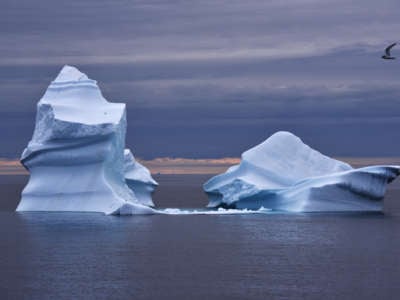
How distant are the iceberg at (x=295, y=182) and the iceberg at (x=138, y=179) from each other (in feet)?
10.1

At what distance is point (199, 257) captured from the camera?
1084 inches

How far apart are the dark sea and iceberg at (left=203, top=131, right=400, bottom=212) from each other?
77 centimetres

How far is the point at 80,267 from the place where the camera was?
1001 inches

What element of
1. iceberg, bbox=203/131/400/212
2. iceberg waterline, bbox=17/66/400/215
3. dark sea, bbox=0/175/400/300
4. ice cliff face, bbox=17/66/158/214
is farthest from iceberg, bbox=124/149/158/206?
ice cliff face, bbox=17/66/158/214

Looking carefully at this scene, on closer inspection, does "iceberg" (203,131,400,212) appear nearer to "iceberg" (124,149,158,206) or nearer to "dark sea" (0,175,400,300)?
"dark sea" (0,175,400,300)

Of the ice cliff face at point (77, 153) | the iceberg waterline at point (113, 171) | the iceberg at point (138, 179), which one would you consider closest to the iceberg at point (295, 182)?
the iceberg waterline at point (113, 171)

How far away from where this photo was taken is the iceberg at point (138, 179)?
44406 millimetres

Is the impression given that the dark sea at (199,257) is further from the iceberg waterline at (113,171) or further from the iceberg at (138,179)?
the iceberg at (138,179)

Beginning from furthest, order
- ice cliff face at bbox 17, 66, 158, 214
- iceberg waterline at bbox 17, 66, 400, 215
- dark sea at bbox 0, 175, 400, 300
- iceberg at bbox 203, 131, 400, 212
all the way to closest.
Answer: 1. iceberg at bbox 203, 131, 400, 212
2. iceberg waterline at bbox 17, 66, 400, 215
3. ice cliff face at bbox 17, 66, 158, 214
4. dark sea at bbox 0, 175, 400, 300

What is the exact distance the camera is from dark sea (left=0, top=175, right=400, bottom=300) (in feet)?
72.3

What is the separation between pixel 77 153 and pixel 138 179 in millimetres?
7334

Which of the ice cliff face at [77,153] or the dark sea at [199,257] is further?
the ice cliff face at [77,153]

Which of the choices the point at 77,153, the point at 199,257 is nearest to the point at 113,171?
the point at 77,153

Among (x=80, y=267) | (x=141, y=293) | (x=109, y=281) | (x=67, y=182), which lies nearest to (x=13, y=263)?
(x=80, y=267)
